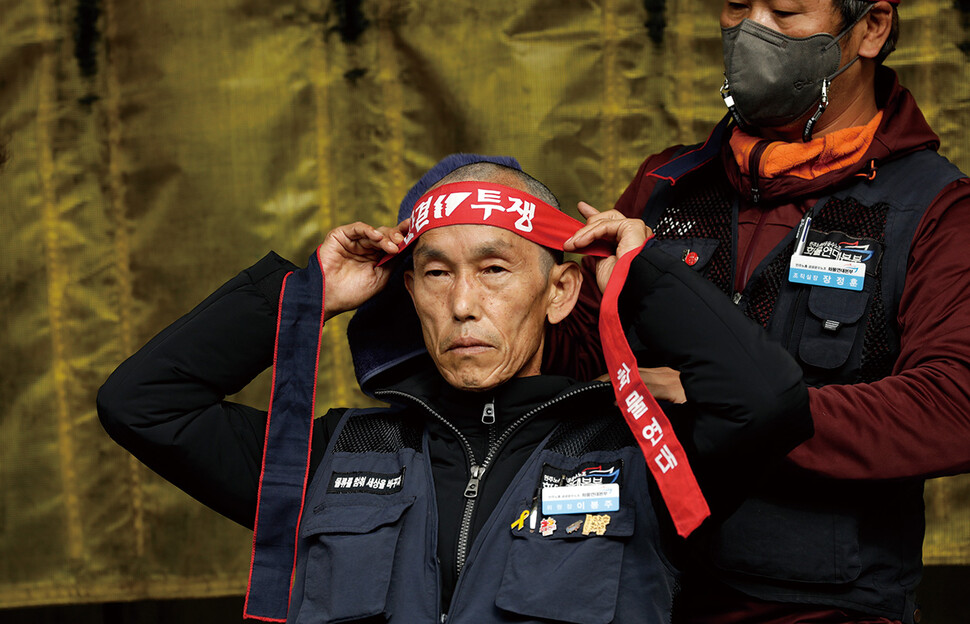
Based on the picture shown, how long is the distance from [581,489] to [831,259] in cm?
71

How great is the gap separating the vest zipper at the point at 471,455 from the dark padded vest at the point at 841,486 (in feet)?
1.36

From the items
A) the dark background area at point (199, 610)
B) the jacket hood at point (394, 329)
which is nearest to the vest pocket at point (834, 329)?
the jacket hood at point (394, 329)

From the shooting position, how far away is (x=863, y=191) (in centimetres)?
245

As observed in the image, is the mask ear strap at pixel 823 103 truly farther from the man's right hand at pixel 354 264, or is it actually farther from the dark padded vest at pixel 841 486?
the man's right hand at pixel 354 264

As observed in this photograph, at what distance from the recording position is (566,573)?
7.04 feet

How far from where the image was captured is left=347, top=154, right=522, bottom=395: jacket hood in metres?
2.63

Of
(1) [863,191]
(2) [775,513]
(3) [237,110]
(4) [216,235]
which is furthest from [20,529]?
(1) [863,191]

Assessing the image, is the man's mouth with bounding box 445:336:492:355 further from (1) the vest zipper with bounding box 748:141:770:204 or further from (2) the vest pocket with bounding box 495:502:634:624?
(1) the vest zipper with bounding box 748:141:770:204

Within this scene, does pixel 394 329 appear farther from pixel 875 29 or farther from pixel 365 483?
pixel 875 29

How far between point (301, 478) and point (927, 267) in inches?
53.0

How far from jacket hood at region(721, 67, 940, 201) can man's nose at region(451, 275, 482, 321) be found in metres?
0.67

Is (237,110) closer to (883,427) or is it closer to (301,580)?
(301,580)

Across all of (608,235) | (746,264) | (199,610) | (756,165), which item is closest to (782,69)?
(756,165)

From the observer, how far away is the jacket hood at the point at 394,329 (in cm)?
263
